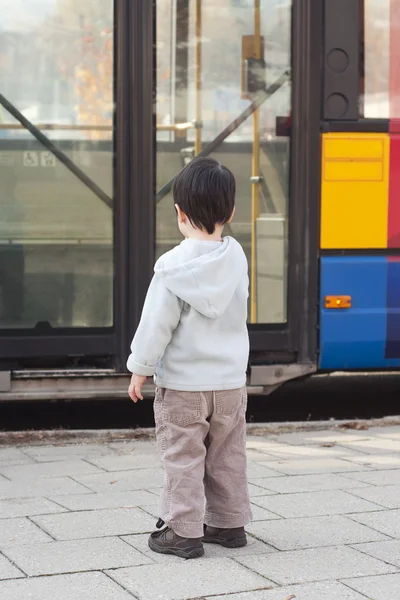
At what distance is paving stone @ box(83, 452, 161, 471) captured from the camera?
17.4ft

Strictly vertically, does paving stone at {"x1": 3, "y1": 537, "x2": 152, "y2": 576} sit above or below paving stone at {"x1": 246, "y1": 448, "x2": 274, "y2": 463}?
above

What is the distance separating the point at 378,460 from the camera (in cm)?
552

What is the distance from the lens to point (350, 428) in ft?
21.0

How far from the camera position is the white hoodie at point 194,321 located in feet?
12.4

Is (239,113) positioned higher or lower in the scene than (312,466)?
higher

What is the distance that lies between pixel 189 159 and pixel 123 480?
2.25 metres

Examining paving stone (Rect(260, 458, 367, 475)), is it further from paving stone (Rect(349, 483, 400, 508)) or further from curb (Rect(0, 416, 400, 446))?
curb (Rect(0, 416, 400, 446))

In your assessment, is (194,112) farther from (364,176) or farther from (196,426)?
(196,426)

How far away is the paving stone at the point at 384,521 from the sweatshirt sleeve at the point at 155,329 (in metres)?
1.10

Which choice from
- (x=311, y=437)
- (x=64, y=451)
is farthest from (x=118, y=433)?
(x=311, y=437)

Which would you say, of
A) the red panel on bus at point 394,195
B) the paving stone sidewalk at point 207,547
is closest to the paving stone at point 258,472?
the paving stone sidewalk at point 207,547

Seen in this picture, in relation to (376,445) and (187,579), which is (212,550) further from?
(376,445)

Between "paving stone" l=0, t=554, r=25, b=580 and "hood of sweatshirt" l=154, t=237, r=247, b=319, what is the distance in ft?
3.34

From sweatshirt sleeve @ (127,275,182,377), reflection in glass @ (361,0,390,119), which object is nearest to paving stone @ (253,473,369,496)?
sweatshirt sleeve @ (127,275,182,377)
